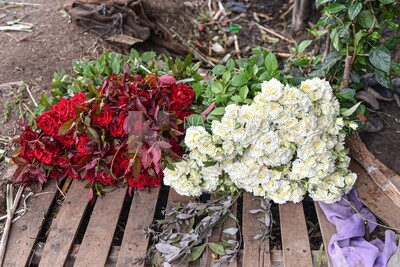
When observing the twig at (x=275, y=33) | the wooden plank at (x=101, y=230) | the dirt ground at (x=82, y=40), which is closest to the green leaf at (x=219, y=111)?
the wooden plank at (x=101, y=230)

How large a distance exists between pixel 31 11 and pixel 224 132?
7.69ft

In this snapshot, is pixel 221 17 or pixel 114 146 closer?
pixel 114 146

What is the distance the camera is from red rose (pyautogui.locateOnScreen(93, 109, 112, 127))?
2.35m

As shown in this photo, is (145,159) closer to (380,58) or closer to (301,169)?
(301,169)

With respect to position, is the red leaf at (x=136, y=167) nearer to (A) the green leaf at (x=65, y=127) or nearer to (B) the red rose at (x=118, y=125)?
(B) the red rose at (x=118, y=125)

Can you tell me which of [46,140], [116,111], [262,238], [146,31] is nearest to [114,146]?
[116,111]

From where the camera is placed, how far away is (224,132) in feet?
7.30

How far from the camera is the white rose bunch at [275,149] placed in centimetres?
220

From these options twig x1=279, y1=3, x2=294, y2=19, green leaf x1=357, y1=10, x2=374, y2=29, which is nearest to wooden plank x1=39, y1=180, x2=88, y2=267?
green leaf x1=357, y1=10, x2=374, y2=29

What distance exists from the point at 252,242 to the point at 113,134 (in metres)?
0.78

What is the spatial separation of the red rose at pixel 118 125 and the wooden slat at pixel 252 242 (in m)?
0.66

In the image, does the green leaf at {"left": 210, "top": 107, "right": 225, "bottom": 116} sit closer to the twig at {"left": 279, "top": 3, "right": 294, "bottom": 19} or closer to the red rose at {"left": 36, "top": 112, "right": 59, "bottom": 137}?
the red rose at {"left": 36, "top": 112, "right": 59, "bottom": 137}

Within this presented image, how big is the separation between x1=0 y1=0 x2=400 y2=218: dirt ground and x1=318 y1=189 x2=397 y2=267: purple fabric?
1.64ft

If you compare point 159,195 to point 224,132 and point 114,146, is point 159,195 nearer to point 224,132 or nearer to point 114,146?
point 114,146
